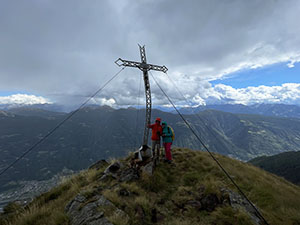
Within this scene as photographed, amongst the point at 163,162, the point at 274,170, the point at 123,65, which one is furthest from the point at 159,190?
the point at 274,170

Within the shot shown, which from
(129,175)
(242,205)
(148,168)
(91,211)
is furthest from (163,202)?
(242,205)

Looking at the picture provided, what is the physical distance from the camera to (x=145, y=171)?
440 inches

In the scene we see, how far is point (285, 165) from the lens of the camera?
170 metres

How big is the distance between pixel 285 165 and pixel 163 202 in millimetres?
226615

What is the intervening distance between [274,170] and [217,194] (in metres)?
218

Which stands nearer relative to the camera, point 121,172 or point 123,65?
point 121,172

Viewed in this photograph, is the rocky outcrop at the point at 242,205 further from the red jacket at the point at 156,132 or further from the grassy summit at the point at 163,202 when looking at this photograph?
the red jacket at the point at 156,132

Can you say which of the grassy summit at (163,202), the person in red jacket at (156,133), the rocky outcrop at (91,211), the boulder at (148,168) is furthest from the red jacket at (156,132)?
the rocky outcrop at (91,211)

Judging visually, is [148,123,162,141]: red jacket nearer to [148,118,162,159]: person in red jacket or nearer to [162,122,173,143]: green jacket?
[148,118,162,159]: person in red jacket

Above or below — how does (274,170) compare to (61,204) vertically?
below

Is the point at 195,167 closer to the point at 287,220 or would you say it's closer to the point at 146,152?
the point at 146,152

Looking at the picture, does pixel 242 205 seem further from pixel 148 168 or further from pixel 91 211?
A: pixel 91 211

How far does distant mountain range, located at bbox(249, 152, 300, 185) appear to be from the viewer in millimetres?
150175

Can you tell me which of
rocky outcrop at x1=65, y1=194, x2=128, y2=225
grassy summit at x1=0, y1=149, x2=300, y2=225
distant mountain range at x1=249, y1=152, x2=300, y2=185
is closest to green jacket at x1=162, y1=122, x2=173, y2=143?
grassy summit at x1=0, y1=149, x2=300, y2=225
